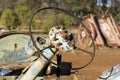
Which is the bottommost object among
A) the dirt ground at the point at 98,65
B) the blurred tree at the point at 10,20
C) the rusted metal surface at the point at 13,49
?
the dirt ground at the point at 98,65

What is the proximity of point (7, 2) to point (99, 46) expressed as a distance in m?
41.5

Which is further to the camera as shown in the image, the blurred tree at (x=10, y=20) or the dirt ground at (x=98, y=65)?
the blurred tree at (x=10, y=20)

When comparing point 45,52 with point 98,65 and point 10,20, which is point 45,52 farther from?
point 10,20

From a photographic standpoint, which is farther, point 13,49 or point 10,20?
point 10,20

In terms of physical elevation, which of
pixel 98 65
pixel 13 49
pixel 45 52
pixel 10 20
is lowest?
pixel 98 65

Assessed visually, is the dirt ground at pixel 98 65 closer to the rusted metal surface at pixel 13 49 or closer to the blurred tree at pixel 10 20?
the rusted metal surface at pixel 13 49

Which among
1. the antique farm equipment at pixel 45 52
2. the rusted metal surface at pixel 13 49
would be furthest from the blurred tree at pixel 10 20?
the antique farm equipment at pixel 45 52

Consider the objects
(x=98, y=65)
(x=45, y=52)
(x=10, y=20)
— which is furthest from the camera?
(x=10, y=20)

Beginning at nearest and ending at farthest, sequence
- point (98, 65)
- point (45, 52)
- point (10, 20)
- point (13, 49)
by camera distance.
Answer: point (45, 52)
point (13, 49)
point (98, 65)
point (10, 20)

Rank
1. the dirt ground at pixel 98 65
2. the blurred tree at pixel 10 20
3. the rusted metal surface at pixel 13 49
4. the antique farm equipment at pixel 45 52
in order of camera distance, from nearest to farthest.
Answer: the antique farm equipment at pixel 45 52 → the rusted metal surface at pixel 13 49 → the dirt ground at pixel 98 65 → the blurred tree at pixel 10 20

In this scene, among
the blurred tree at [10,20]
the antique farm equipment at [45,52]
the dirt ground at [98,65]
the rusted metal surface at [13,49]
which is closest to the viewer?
the antique farm equipment at [45,52]

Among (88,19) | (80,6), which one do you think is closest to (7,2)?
(80,6)

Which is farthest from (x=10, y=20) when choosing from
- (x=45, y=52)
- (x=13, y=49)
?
(x=45, y=52)

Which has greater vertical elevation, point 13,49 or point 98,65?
point 13,49
